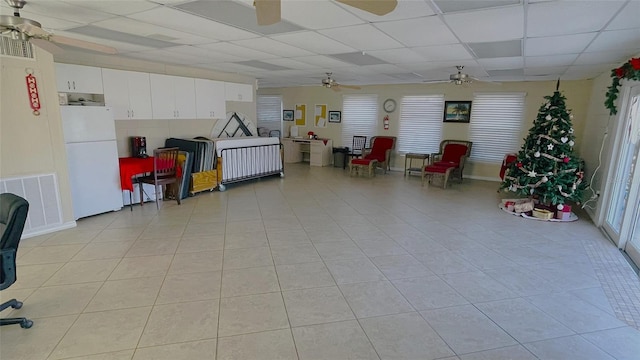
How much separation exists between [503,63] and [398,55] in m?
1.74

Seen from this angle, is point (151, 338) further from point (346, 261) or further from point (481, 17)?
point (481, 17)

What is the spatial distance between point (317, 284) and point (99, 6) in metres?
2.97

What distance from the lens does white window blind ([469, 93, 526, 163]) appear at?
741 centimetres

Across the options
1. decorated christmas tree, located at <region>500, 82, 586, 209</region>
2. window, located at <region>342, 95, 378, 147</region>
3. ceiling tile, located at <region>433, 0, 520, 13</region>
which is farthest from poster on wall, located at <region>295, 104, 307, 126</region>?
ceiling tile, located at <region>433, 0, 520, 13</region>

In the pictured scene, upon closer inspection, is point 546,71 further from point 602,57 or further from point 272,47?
point 272,47

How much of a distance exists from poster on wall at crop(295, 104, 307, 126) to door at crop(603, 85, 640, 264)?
747 cm

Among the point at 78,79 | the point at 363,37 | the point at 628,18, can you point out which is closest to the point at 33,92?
the point at 78,79

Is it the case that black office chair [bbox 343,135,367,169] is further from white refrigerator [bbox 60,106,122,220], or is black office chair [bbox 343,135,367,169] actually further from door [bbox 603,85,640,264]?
white refrigerator [bbox 60,106,122,220]

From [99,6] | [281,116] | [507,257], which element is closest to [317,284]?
[507,257]

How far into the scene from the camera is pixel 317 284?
9.76 feet

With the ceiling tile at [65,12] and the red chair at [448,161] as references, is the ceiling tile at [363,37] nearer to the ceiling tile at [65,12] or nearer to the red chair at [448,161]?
the ceiling tile at [65,12]

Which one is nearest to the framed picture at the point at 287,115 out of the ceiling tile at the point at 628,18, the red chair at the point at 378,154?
the red chair at the point at 378,154

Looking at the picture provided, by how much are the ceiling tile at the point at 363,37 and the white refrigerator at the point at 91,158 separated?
3412 mm

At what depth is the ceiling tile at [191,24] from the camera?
2857 mm
